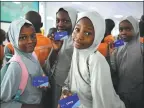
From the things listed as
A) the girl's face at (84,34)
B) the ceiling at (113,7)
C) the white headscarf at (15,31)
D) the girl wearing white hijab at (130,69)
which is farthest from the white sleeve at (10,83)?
the ceiling at (113,7)

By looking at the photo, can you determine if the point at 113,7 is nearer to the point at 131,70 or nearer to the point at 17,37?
the point at 131,70

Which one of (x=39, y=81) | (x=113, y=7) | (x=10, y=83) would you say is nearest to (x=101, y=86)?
(x=39, y=81)

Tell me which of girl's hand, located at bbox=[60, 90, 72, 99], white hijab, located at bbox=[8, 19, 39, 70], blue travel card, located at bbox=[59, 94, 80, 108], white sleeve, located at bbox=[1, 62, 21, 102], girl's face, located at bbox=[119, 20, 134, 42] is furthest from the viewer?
girl's face, located at bbox=[119, 20, 134, 42]

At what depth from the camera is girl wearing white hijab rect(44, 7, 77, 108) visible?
170 cm

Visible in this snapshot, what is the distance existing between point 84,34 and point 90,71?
263 mm

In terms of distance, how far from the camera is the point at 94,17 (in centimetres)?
146

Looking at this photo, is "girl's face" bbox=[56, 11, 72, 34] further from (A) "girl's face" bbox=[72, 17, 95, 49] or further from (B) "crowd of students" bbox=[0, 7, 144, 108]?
(A) "girl's face" bbox=[72, 17, 95, 49]

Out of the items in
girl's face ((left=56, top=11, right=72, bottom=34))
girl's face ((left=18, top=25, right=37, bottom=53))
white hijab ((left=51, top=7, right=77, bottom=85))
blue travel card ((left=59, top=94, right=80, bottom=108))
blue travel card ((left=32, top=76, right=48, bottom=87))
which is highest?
girl's face ((left=56, top=11, right=72, bottom=34))

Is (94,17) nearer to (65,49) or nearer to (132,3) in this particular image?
(65,49)

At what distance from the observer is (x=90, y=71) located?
1332 mm

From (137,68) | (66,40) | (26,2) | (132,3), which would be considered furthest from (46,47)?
(132,3)

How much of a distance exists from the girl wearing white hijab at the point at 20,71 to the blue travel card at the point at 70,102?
0.42 m

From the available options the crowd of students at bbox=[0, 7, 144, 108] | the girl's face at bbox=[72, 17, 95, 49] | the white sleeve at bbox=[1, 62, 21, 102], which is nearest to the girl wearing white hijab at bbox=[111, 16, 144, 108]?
the crowd of students at bbox=[0, 7, 144, 108]

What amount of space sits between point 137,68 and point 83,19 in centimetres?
73
